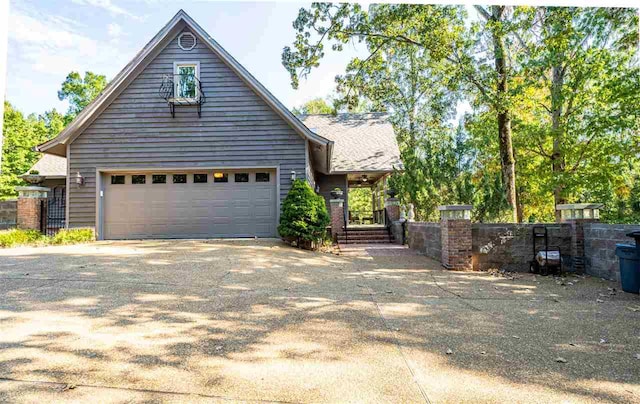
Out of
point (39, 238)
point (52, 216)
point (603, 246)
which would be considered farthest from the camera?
Answer: point (52, 216)

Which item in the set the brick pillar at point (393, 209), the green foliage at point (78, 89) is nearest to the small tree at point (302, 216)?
the brick pillar at point (393, 209)

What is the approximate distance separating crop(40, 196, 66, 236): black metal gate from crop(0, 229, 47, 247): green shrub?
1022mm

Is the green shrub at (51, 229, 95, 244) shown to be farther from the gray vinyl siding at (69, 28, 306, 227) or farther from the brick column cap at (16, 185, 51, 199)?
the brick column cap at (16, 185, 51, 199)

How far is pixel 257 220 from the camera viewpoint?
34.4 ft

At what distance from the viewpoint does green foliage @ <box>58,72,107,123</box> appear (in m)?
25.3

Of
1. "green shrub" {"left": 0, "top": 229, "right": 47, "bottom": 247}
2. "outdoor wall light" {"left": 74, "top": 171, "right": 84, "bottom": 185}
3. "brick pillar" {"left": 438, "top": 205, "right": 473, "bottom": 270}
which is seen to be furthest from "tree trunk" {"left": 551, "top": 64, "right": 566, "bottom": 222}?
"green shrub" {"left": 0, "top": 229, "right": 47, "bottom": 247}

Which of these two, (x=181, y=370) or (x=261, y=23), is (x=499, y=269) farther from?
(x=261, y=23)

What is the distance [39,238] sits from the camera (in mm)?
8945

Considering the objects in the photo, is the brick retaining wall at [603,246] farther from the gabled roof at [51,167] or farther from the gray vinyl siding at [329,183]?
the gabled roof at [51,167]

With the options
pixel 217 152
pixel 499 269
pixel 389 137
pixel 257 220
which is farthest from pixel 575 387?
pixel 389 137

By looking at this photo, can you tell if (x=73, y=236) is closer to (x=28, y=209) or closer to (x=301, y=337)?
(x=28, y=209)

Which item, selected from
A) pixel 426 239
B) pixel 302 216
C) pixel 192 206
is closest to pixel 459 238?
pixel 426 239

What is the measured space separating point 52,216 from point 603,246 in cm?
1585

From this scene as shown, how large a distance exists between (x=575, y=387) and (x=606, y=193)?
1447cm
